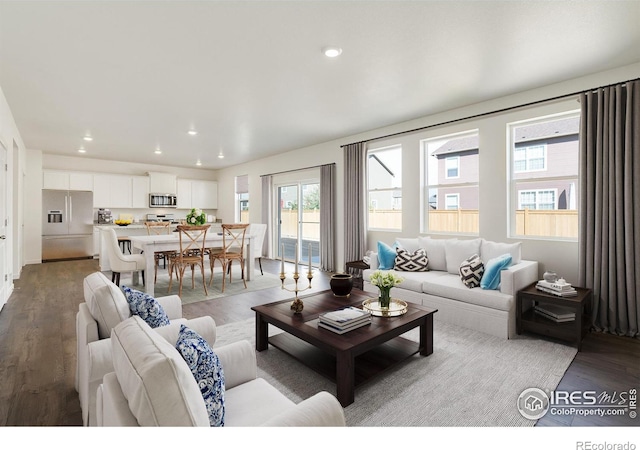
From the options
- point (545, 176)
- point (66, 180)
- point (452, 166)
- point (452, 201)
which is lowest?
point (452, 201)

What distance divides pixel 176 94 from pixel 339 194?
3.26m

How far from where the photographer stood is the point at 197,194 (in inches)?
385

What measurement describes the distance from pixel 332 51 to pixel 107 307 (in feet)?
8.33

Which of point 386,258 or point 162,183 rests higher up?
point 162,183

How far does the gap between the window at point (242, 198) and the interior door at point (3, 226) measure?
523cm

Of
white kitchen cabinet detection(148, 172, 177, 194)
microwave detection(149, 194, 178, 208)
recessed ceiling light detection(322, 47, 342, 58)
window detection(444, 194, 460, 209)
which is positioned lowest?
window detection(444, 194, 460, 209)

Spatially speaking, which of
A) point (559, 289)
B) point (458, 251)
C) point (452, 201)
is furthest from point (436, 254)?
point (559, 289)

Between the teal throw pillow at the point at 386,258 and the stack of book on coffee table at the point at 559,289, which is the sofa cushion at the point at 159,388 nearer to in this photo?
the stack of book on coffee table at the point at 559,289

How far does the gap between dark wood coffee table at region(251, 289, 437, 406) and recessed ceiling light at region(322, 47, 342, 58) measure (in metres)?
2.18

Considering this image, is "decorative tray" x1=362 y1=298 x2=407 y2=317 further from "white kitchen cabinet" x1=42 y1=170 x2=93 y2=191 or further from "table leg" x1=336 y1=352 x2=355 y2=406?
"white kitchen cabinet" x1=42 y1=170 x2=93 y2=191

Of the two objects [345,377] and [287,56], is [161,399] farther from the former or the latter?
[287,56]

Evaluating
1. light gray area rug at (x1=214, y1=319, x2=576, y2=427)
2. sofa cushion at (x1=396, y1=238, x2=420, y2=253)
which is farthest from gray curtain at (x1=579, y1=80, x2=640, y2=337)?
sofa cushion at (x1=396, y1=238, x2=420, y2=253)

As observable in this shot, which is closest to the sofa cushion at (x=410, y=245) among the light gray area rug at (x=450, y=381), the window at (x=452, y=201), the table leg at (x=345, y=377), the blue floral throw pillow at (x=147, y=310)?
the window at (x=452, y=201)

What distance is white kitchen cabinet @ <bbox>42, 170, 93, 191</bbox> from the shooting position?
746 centimetres
